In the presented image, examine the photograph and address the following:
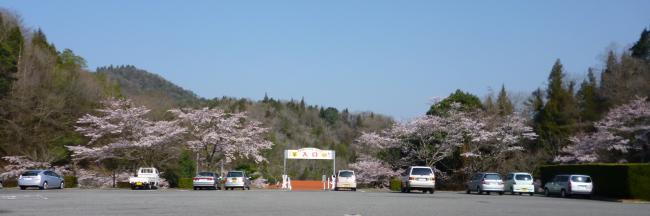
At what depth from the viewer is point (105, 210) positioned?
18.7m

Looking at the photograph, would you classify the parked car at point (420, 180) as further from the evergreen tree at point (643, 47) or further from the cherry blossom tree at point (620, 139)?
the evergreen tree at point (643, 47)

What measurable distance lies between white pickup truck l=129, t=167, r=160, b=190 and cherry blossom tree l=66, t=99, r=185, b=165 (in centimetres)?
739

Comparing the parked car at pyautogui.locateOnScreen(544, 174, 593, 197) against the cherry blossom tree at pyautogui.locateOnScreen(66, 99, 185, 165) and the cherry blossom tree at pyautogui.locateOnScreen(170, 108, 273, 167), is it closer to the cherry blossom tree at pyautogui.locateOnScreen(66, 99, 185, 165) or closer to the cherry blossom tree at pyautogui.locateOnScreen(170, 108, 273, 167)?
the cherry blossom tree at pyautogui.locateOnScreen(170, 108, 273, 167)

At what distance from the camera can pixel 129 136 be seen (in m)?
57.2

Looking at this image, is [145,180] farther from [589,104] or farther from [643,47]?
[643,47]

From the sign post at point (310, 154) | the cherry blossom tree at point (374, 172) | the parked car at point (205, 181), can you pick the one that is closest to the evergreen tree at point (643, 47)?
the cherry blossom tree at point (374, 172)

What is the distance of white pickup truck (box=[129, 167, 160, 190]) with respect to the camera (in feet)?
148

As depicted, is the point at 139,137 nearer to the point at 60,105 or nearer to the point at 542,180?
the point at 60,105

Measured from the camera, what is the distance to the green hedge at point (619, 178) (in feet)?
109

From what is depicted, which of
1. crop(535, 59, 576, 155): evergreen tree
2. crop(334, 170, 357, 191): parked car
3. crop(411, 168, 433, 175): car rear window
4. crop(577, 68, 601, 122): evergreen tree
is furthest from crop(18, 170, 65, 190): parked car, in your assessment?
crop(577, 68, 601, 122): evergreen tree

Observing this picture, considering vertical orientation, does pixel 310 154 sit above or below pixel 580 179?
above

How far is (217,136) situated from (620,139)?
31.8 meters

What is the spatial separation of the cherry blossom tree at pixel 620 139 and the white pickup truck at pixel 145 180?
32063mm

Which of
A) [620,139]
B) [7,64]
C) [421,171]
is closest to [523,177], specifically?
[421,171]
